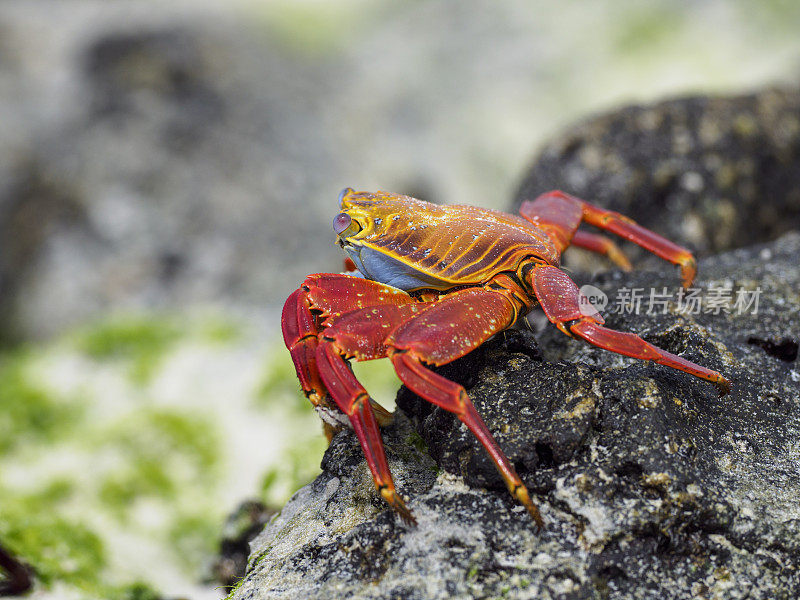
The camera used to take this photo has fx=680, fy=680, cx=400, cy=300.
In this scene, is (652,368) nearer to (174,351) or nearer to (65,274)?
(174,351)

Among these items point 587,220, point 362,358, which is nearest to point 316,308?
point 362,358

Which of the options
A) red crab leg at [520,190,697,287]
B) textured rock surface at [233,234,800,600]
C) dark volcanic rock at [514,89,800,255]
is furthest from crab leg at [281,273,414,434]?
dark volcanic rock at [514,89,800,255]

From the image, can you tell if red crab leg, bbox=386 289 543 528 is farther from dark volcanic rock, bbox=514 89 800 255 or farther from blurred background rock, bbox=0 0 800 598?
dark volcanic rock, bbox=514 89 800 255

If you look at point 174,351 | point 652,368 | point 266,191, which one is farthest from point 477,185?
point 652,368

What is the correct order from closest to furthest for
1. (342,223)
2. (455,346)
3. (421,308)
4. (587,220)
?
(455,346) → (421,308) → (342,223) → (587,220)

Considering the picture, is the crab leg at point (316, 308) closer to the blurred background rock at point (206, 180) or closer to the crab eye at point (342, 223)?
the crab eye at point (342, 223)

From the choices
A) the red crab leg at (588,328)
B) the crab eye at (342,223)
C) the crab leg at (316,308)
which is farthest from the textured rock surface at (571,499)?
the crab eye at (342,223)

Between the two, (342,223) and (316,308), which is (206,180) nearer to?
(342,223)
